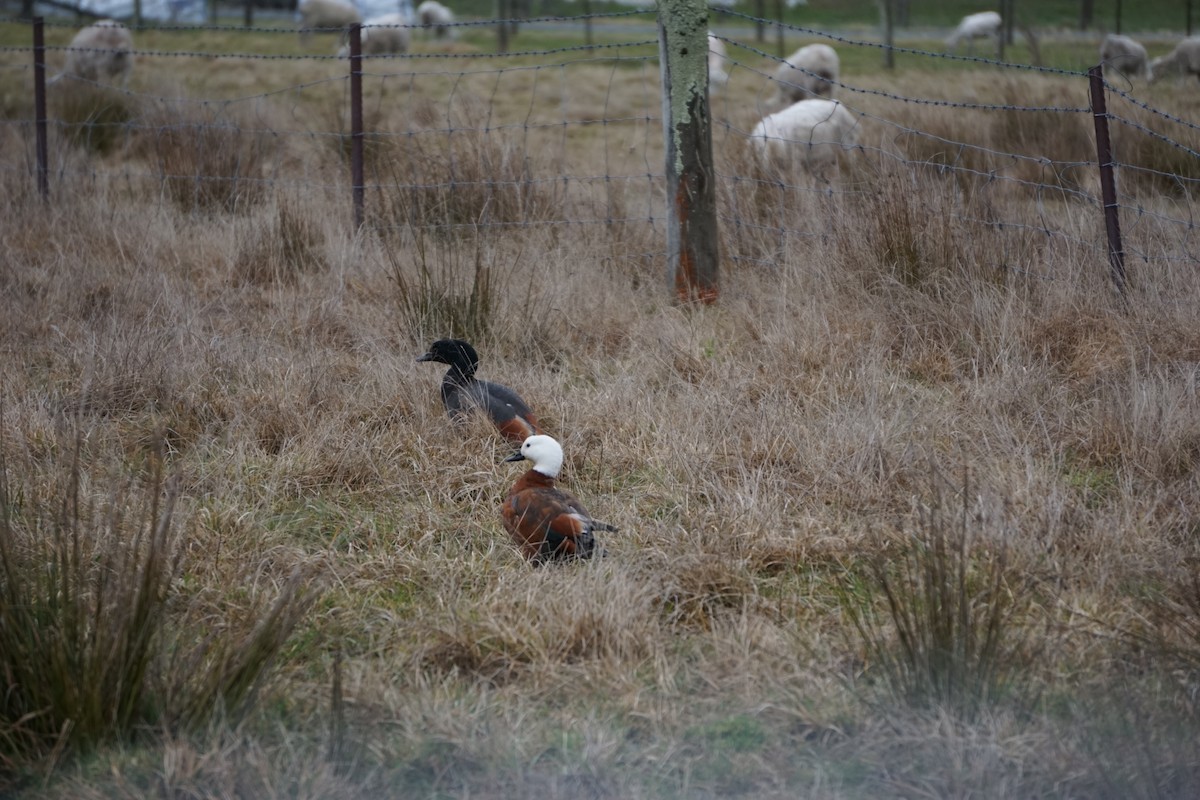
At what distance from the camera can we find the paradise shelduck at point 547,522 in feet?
10.0

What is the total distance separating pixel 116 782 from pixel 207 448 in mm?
1926

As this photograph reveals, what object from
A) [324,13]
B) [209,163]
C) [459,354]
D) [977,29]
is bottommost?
[459,354]

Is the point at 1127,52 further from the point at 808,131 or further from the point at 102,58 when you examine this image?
the point at 102,58

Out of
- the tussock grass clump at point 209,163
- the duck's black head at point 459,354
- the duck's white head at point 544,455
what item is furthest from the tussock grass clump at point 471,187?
the duck's white head at point 544,455

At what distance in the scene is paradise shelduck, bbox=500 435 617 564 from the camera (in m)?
3.05

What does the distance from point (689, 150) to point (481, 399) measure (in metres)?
2.18

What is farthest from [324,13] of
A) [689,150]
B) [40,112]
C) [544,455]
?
[544,455]

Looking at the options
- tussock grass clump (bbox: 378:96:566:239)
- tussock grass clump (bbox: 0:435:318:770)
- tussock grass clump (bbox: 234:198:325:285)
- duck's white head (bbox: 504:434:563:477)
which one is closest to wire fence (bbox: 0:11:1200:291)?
tussock grass clump (bbox: 378:96:566:239)

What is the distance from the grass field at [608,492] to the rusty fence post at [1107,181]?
0.37 ft

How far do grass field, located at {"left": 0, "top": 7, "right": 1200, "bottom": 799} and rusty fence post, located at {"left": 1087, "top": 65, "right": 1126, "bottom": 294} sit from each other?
0.37 ft

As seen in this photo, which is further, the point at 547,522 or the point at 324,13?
the point at 324,13

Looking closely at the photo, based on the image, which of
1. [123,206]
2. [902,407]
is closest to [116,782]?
[902,407]

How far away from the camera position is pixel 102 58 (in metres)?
13.9

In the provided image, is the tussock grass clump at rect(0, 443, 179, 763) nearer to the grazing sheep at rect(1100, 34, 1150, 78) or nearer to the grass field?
the grass field
